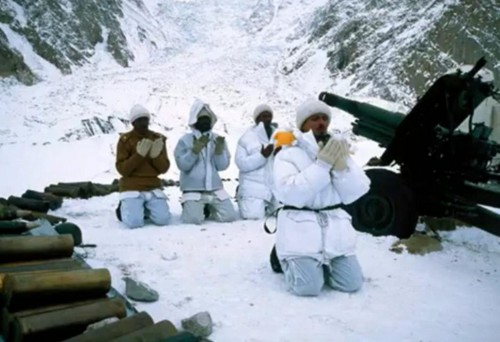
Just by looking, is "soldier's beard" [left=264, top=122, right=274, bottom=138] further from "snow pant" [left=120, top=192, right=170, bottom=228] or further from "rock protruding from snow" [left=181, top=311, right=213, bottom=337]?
"rock protruding from snow" [left=181, top=311, right=213, bottom=337]

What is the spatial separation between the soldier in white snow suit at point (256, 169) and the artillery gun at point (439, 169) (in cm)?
130

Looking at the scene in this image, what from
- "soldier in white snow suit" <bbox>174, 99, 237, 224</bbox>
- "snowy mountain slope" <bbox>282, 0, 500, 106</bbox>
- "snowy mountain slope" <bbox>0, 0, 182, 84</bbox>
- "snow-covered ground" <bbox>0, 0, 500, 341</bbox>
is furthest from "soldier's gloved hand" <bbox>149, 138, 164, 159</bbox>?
"snowy mountain slope" <bbox>0, 0, 182, 84</bbox>

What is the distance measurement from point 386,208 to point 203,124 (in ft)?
6.81

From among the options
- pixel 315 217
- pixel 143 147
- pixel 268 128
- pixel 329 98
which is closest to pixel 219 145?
pixel 268 128

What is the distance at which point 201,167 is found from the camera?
17.4 feet

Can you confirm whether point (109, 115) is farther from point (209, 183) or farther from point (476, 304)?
point (476, 304)

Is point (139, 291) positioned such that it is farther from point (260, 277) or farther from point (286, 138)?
point (286, 138)

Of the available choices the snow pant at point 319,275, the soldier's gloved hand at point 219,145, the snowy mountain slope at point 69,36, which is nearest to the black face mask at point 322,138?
the snow pant at point 319,275

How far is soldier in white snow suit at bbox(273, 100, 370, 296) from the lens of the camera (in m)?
2.94

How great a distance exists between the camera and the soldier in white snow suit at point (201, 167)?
5.16 meters

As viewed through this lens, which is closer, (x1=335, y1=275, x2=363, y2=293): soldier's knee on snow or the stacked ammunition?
the stacked ammunition

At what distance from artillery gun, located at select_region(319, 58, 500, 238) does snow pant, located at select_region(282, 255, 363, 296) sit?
115 centimetres

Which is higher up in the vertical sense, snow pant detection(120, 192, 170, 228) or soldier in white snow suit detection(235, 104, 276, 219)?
soldier in white snow suit detection(235, 104, 276, 219)

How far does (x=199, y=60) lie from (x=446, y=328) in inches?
967
